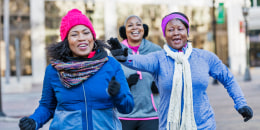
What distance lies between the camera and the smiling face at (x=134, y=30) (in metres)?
4.94

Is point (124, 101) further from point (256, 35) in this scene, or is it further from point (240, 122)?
point (256, 35)

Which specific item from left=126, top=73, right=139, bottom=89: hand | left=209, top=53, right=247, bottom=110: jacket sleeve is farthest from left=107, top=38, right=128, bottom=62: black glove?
left=126, top=73, right=139, bottom=89: hand

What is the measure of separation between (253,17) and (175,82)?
126 feet

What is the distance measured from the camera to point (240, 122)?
27.9ft

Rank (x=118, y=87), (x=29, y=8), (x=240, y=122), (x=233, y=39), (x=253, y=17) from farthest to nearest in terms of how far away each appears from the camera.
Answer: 1. (x=253, y=17)
2. (x=233, y=39)
3. (x=29, y=8)
4. (x=240, y=122)
5. (x=118, y=87)

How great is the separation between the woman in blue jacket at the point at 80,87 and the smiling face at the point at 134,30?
2.09m

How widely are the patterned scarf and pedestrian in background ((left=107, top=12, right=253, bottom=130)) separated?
57 centimetres

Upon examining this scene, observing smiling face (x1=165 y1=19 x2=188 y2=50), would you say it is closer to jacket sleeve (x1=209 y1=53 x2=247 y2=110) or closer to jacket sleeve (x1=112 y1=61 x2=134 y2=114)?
jacket sleeve (x1=209 y1=53 x2=247 y2=110)

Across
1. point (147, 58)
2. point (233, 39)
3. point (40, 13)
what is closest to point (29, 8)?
point (40, 13)

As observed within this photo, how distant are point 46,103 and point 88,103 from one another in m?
0.37

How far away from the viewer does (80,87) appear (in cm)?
268

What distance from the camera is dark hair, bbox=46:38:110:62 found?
281 centimetres

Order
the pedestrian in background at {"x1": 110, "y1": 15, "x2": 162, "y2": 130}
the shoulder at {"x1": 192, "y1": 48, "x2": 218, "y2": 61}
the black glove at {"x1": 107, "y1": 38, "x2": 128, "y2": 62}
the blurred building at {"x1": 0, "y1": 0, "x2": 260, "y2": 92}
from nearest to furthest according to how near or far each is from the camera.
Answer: the black glove at {"x1": 107, "y1": 38, "x2": 128, "y2": 62}
the shoulder at {"x1": 192, "y1": 48, "x2": 218, "y2": 61}
the pedestrian in background at {"x1": 110, "y1": 15, "x2": 162, "y2": 130}
the blurred building at {"x1": 0, "y1": 0, "x2": 260, "y2": 92}

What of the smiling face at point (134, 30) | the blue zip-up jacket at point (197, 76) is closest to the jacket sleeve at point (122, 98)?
the blue zip-up jacket at point (197, 76)
